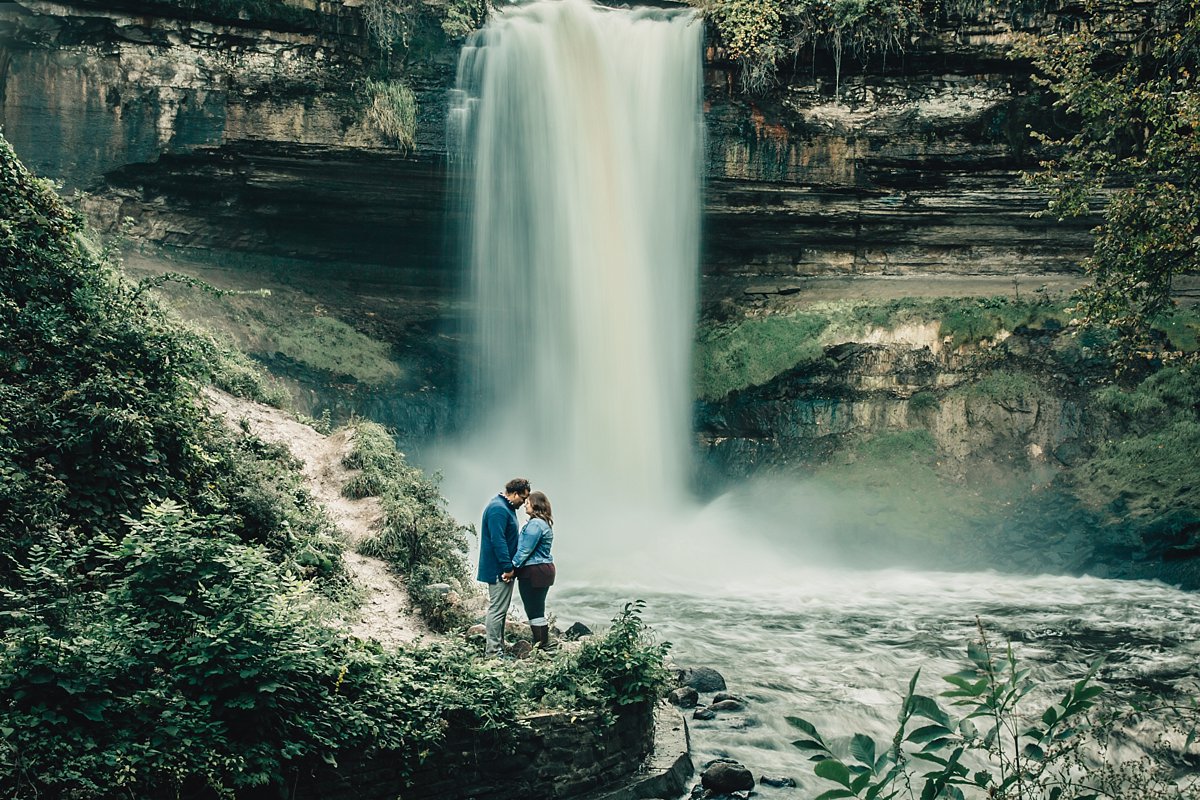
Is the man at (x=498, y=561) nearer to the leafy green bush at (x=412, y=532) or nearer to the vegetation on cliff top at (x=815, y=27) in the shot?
the leafy green bush at (x=412, y=532)

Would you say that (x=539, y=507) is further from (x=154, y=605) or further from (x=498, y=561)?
(x=154, y=605)

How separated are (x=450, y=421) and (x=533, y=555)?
12.9m

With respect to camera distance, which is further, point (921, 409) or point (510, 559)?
A: point (921, 409)

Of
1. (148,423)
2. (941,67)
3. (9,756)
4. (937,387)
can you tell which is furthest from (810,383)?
(9,756)

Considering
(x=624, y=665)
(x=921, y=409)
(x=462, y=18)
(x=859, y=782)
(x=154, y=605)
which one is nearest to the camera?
(x=859, y=782)

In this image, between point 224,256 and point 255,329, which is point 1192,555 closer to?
point 255,329

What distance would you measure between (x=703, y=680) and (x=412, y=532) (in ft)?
11.5

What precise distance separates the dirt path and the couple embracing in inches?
34.4

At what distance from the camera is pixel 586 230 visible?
1984cm

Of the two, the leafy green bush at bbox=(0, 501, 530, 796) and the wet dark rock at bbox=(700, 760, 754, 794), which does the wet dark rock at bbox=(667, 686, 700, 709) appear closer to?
the wet dark rock at bbox=(700, 760, 754, 794)

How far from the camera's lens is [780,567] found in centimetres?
1723

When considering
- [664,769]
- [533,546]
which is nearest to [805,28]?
[533,546]

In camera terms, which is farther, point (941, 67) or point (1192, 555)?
point (941, 67)

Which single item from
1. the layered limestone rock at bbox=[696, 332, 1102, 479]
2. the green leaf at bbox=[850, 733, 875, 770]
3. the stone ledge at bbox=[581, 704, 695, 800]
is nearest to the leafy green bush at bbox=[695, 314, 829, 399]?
→ the layered limestone rock at bbox=[696, 332, 1102, 479]
